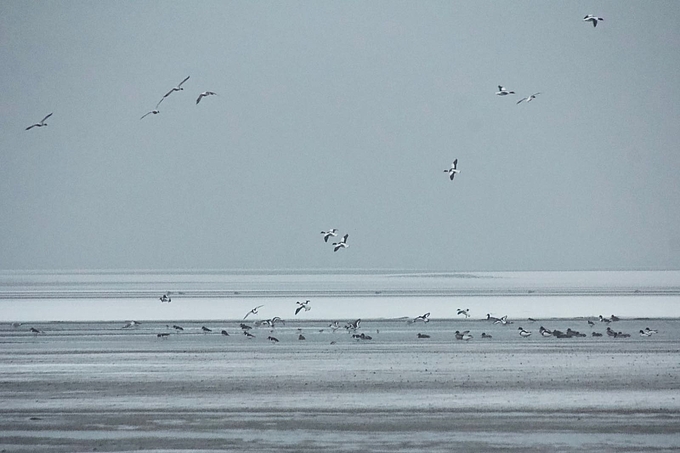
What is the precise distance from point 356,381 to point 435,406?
3.72 m

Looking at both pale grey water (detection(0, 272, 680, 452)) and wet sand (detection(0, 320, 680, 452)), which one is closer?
wet sand (detection(0, 320, 680, 452))

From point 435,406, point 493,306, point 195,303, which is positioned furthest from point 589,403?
point 195,303

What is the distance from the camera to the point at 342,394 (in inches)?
837

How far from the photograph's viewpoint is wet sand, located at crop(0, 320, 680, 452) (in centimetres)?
1669

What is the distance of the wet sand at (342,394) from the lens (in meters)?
16.7

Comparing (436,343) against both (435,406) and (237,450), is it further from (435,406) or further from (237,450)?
(237,450)

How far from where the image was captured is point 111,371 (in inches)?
992

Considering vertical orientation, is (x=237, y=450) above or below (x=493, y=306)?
below

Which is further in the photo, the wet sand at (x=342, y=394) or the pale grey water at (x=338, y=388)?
the pale grey water at (x=338, y=388)

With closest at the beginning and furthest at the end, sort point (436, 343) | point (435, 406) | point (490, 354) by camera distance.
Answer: point (435, 406) → point (490, 354) → point (436, 343)

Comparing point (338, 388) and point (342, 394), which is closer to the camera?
point (342, 394)

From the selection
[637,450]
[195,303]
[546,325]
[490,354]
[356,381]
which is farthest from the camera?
[195,303]

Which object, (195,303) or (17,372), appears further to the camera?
(195,303)

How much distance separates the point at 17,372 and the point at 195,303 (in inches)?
1268
